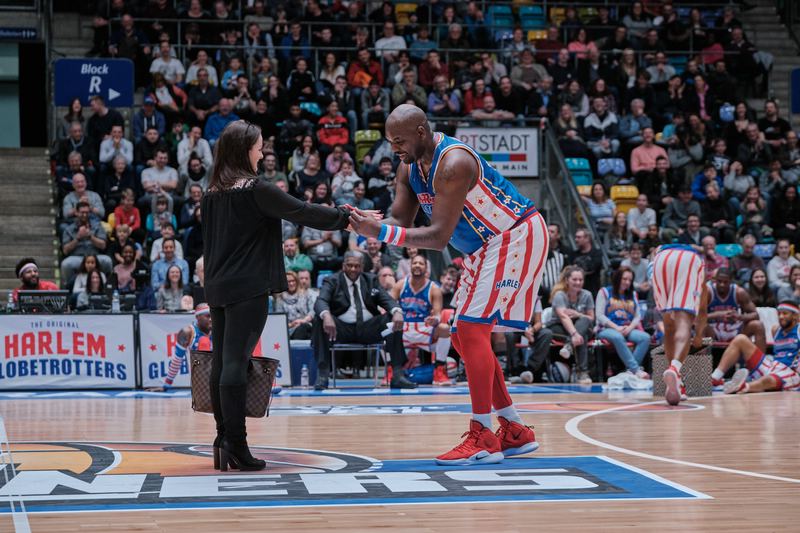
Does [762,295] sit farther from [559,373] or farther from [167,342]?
[167,342]

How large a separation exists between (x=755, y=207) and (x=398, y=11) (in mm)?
7396

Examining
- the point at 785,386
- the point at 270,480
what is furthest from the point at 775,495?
the point at 785,386

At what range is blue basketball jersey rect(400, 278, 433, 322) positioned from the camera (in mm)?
13375

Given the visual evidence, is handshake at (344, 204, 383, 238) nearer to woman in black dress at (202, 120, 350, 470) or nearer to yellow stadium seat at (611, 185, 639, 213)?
woman in black dress at (202, 120, 350, 470)

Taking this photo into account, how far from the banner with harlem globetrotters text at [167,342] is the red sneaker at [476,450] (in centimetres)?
690

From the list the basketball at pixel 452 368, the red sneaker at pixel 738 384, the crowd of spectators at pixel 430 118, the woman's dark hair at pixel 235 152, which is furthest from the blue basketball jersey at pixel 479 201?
the basketball at pixel 452 368

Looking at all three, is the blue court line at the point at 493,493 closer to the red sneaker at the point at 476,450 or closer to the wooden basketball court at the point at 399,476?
the wooden basketball court at the point at 399,476

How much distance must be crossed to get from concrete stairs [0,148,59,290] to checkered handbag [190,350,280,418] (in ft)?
33.9

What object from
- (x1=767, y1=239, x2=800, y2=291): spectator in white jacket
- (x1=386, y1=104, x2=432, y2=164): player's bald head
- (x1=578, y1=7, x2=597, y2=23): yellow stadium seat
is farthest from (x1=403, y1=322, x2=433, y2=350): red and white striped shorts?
(x1=578, y1=7, x2=597, y2=23): yellow stadium seat

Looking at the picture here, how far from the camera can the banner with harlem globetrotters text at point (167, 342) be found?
12.6 meters

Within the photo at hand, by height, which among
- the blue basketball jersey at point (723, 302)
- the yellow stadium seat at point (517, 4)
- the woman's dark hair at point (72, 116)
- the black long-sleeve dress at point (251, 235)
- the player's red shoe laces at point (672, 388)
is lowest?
the player's red shoe laces at point (672, 388)

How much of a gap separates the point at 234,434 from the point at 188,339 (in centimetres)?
684

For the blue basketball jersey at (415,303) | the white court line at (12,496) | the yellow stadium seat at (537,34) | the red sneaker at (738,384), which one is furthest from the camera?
the yellow stadium seat at (537,34)

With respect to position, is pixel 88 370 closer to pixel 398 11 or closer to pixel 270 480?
pixel 270 480
